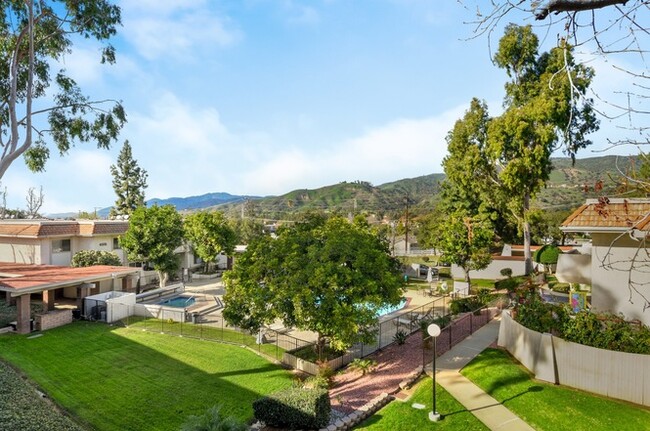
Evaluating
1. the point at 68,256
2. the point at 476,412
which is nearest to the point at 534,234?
the point at 476,412

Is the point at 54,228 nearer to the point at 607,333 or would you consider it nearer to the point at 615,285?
the point at 607,333

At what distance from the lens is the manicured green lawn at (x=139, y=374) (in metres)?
11.2

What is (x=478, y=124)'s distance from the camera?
2838 centimetres

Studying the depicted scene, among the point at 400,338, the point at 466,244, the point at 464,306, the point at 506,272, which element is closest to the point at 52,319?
the point at 400,338

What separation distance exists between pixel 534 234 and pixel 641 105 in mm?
45633

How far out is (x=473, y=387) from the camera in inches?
464

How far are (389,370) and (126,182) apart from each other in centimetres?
5016

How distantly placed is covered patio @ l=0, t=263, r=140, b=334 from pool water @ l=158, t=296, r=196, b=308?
2.92 metres

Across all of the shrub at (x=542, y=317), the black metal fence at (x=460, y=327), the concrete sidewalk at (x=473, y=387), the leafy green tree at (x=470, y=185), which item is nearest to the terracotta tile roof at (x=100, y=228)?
the leafy green tree at (x=470, y=185)

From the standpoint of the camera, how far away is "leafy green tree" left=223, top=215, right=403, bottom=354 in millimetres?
12898

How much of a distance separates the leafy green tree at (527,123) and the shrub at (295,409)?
20.4 metres

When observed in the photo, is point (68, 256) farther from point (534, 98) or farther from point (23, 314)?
point (534, 98)

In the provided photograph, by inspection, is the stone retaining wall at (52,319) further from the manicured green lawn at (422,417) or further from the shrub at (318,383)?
the manicured green lawn at (422,417)

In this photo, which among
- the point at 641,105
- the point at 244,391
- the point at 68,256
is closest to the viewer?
the point at 641,105
